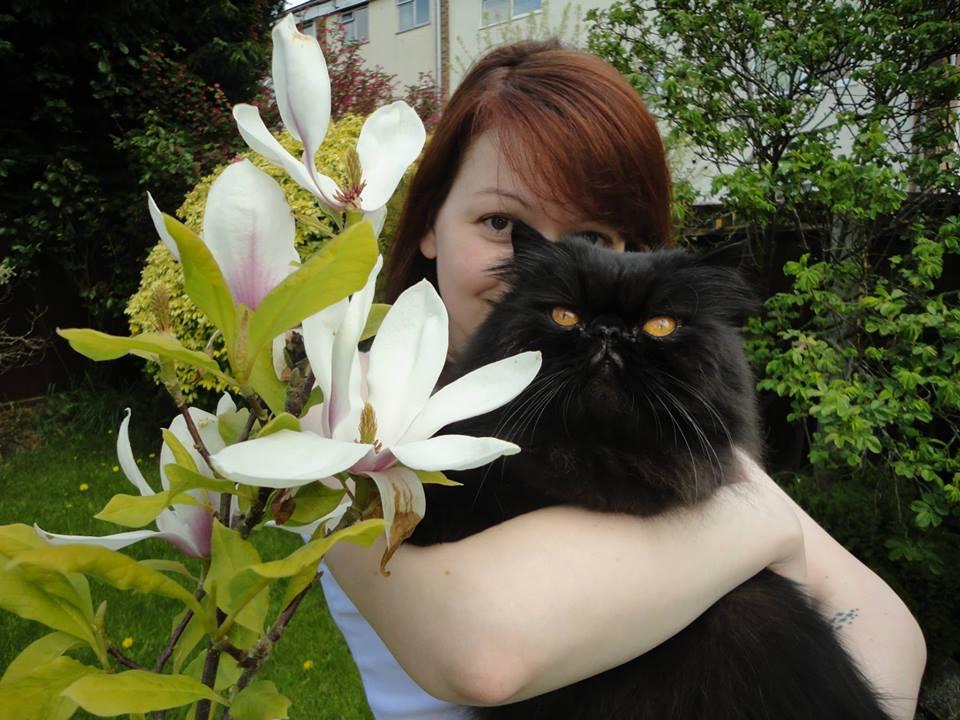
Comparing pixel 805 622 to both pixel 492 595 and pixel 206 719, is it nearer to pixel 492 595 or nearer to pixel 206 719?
pixel 492 595

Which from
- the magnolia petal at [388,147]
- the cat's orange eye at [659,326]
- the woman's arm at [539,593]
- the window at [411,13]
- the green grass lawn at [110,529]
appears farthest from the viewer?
the window at [411,13]

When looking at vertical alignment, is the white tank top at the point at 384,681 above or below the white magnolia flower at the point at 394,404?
below

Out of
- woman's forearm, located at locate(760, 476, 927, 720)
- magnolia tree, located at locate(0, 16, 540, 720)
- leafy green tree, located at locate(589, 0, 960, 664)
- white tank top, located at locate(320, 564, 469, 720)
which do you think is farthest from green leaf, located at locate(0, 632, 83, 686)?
leafy green tree, located at locate(589, 0, 960, 664)

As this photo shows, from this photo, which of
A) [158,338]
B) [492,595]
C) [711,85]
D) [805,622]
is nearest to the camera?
[158,338]

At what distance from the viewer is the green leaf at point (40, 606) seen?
0.43 metres

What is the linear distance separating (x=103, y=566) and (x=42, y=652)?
6.5 inches

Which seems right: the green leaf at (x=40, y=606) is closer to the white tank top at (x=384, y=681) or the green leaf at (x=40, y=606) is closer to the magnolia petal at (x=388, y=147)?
the magnolia petal at (x=388, y=147)

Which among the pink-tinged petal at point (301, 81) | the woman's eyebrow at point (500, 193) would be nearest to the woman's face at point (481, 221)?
the woman's eyebrow at point (500, 193)

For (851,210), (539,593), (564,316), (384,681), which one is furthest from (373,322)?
(851,210)

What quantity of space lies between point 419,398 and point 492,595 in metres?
0.52

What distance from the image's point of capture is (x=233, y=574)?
439mm

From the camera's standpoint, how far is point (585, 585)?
970mm

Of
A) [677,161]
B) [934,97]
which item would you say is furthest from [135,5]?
[934,97]

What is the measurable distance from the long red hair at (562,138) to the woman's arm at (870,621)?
2.27 feet
